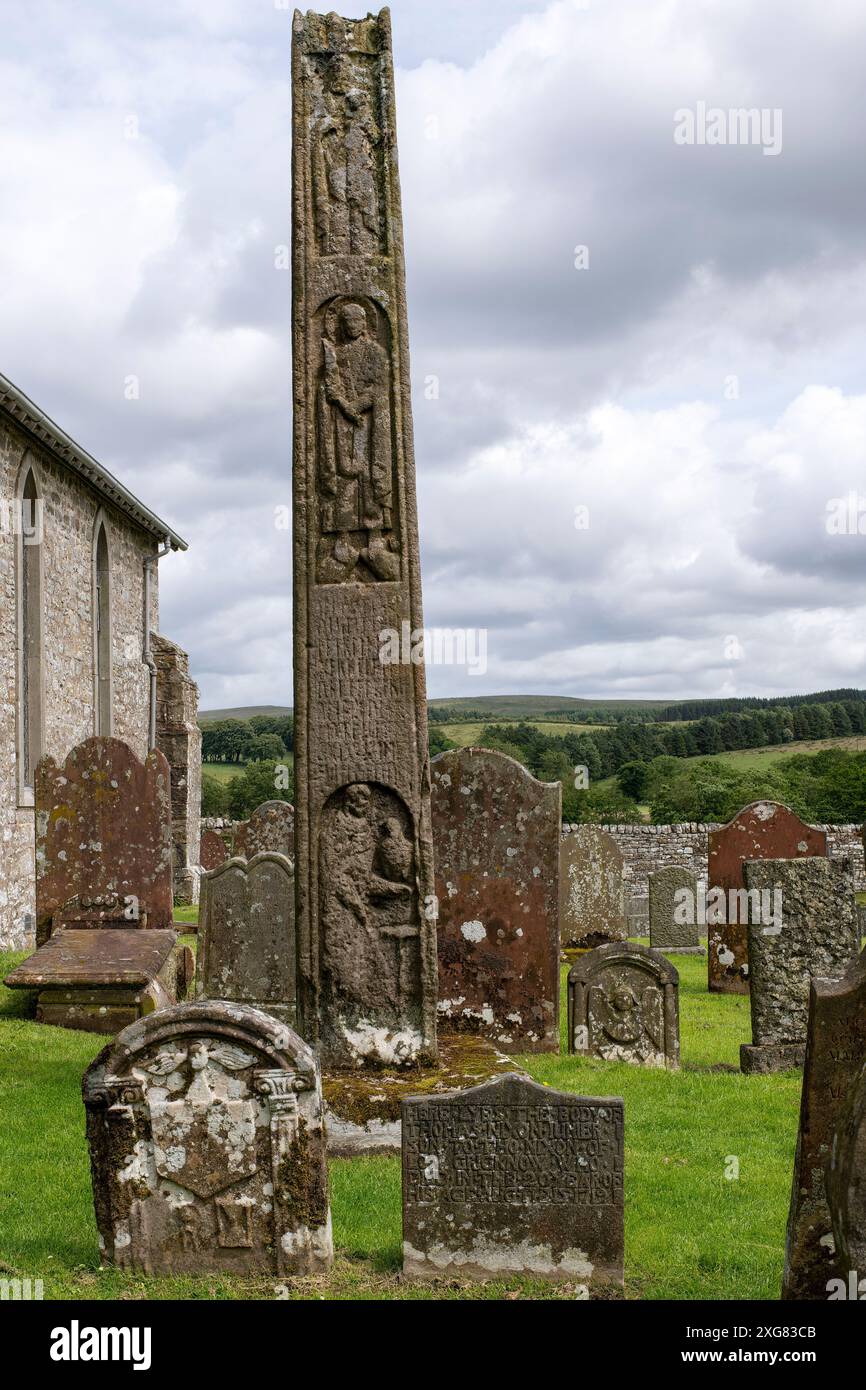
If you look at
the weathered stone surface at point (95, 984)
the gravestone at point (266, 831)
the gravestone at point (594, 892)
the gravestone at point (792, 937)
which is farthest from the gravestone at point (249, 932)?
the gravestone at point (594, 892)

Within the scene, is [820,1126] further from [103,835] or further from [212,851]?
[212,851]

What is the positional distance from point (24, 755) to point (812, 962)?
1119 centimetres

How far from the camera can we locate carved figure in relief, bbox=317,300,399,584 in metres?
6.37

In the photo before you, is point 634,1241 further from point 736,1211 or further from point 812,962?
point 812,962

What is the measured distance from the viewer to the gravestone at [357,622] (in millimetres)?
6258

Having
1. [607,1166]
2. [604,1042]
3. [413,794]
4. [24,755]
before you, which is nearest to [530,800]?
[604,1042]

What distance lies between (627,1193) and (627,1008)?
327 centimetres

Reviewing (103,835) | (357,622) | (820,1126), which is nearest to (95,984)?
(103,835)

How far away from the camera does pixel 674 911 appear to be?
54.2 ft

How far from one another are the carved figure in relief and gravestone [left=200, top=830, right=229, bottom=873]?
58.7ft

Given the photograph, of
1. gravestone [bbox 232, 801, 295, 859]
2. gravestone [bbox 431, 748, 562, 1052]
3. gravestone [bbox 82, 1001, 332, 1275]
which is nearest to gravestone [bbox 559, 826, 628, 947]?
gravestone [bbox 232, 801, 295, 859]

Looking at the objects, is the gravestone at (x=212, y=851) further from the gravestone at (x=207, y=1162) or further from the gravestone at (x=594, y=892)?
the gravestone at (x=207, y=1162)

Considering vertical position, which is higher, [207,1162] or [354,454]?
[354,454]

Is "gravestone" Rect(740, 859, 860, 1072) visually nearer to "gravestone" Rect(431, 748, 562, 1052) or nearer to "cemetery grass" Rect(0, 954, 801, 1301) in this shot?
"cemetery grass" Rect(0, 954, 801, 1301)
